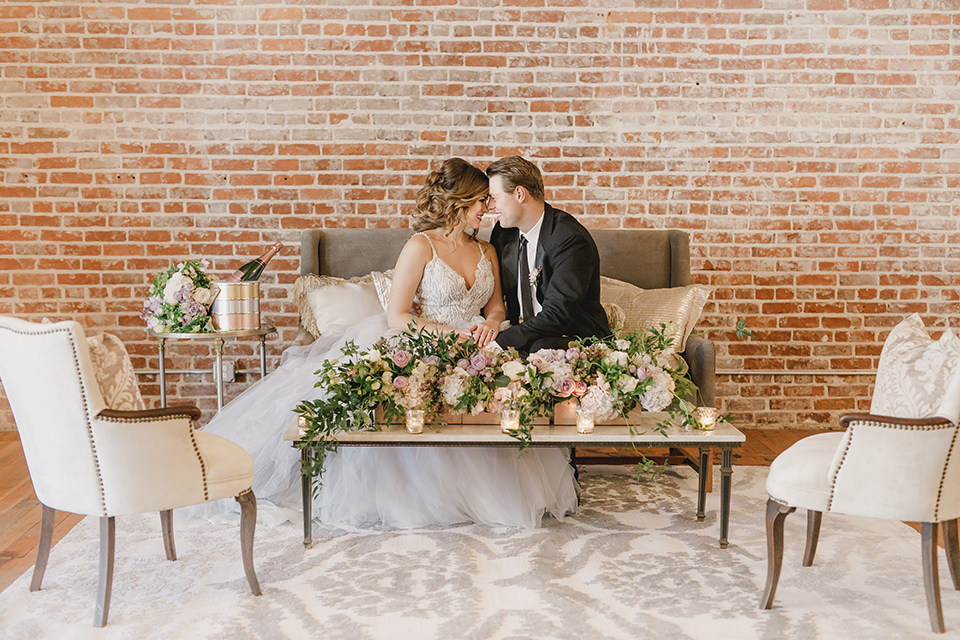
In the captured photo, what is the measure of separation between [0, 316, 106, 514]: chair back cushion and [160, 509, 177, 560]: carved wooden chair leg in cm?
45

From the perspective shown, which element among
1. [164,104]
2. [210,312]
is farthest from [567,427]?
[164,104]

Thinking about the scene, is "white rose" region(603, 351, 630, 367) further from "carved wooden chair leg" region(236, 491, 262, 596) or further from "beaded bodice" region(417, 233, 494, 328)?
"carved wooden chair leg" region(236, 491, 262, 596)

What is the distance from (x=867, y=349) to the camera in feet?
16.0

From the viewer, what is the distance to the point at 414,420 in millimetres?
2930

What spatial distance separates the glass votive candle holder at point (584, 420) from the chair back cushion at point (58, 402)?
1.63m

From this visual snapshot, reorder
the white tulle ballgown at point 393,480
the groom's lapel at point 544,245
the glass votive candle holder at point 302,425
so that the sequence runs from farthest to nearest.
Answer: the groom's lapel at point 544,245 < the white tulle ballgown at point 393,480 < the glass votive candle holder at point 302,425

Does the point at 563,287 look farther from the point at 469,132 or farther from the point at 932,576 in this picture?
the point at 932,576

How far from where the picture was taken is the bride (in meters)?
3.24

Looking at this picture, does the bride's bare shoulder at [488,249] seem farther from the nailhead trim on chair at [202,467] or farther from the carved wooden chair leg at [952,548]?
the carved wooden chair leg at [952,548]

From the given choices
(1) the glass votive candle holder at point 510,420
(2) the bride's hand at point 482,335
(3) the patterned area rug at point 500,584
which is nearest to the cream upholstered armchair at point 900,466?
(3) the patterned area rug at point 500,584

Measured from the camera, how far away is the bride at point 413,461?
3244mm

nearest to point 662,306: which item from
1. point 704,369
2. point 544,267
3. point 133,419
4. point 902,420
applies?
point 704,369

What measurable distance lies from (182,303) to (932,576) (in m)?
3.23

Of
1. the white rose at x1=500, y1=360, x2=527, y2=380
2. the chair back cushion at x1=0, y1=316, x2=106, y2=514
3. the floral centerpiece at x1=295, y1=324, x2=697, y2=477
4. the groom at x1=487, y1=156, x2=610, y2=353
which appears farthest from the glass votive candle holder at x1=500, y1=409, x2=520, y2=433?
the chair back cushion at x1=0, y1=316, x2=106, y2=514
